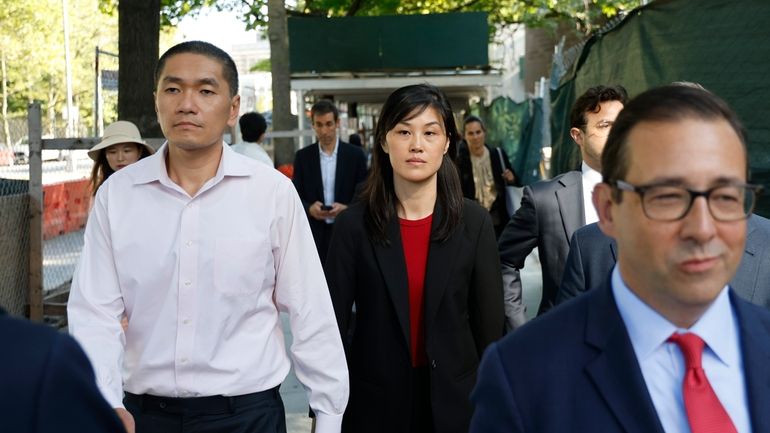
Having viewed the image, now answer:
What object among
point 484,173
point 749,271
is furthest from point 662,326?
point 484,173

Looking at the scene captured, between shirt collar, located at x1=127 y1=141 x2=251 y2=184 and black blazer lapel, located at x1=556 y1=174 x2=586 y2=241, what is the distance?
1.53 meters

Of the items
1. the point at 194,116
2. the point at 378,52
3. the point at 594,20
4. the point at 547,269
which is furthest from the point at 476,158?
the point at 594,20

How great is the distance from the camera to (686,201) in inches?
70.8

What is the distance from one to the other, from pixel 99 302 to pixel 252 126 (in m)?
6.34

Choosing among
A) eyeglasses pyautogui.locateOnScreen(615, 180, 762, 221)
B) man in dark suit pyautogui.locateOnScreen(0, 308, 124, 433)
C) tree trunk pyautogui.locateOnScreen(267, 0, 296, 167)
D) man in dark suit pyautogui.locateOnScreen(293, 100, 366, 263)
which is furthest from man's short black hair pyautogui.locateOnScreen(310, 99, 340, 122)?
tree trunk pyautogui.locateOnScreen(267, 0, 296, 167)

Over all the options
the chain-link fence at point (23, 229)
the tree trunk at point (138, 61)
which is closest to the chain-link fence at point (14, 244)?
the chain-link fence at point (23, 229)

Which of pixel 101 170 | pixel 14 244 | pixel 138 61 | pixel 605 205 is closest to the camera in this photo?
pixel 605 205

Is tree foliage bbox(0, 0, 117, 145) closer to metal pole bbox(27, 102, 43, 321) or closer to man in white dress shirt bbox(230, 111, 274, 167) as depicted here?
man in white dress shirt bbox(230, 111, 274, 167)

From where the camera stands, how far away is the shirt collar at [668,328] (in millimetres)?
1860

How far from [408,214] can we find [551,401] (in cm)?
271

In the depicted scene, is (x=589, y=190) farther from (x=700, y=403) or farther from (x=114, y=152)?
(x=114, y=152)

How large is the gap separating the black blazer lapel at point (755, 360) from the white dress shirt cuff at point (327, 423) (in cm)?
193

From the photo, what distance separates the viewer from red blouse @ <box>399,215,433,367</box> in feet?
14.2

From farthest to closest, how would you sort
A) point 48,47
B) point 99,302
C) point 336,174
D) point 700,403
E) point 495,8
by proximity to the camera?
point 48,47
point 495,8
point 336,174
point 99,302
point 700,403
